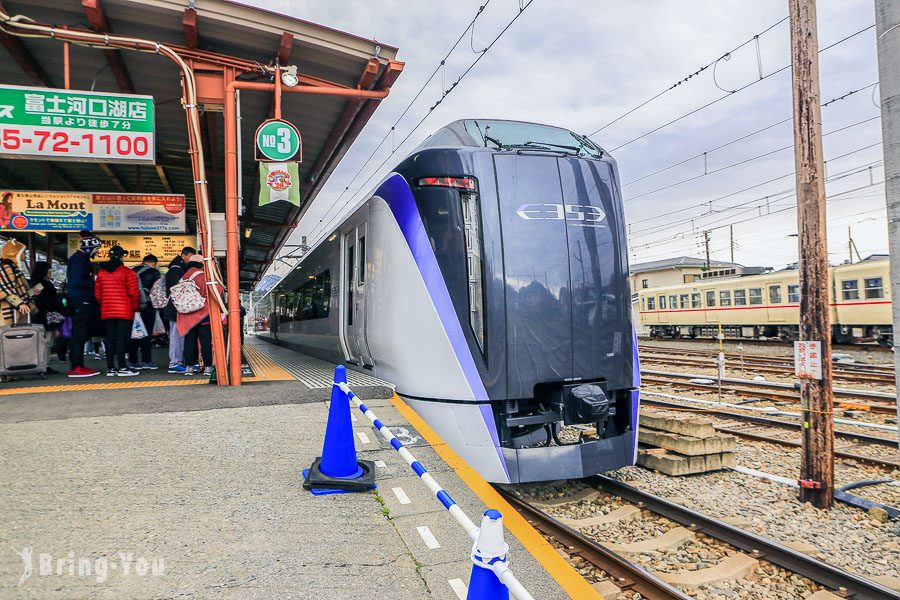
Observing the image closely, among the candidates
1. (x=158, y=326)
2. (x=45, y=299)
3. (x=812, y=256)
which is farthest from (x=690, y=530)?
(x=45, y=299)

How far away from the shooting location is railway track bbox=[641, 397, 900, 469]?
6062mm

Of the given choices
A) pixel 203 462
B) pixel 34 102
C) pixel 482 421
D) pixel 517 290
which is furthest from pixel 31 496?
pixel 34 102

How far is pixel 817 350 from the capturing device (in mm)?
4930

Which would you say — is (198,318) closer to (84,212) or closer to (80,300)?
(80,300)

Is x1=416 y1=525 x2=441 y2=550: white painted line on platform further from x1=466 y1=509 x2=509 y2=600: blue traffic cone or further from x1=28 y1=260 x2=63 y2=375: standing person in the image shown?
x1=28 y1=260 x2=63 y2=375: standing person

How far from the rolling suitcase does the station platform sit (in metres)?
2.13

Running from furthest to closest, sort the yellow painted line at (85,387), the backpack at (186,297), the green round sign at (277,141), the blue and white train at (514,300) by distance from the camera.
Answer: the backpack at (186,297) < the green round sign at (277,141) < the yellow painted line at (85,387) < the blue and white train at (514,300)

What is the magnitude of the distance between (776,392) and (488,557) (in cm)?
1066

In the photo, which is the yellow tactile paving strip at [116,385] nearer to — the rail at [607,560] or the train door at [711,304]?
the rail at [607,560]

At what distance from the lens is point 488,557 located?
5.22 ft

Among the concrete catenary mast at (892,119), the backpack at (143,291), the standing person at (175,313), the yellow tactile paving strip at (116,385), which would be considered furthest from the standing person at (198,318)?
the concrete catenary mast at (892,119)

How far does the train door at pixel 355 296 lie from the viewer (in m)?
6.06

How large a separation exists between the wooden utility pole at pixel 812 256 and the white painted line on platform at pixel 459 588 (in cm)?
415

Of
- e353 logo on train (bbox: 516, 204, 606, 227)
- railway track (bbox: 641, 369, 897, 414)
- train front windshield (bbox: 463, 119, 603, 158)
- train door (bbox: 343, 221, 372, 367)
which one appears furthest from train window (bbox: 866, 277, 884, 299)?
train door (bbox: 343, 221, 372, 367)
